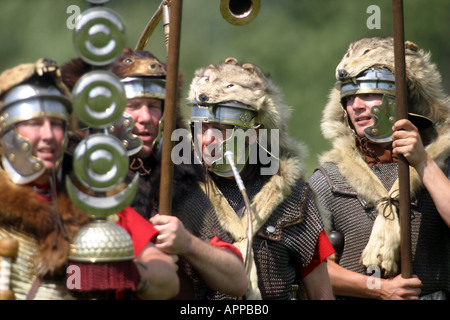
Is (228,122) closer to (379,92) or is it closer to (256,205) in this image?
(256,205)

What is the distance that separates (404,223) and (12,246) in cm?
206

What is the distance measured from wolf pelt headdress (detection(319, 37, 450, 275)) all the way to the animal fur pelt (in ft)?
6.80

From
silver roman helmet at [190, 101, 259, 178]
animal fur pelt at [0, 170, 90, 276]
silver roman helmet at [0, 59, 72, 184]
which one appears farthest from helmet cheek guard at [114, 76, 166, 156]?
animal fur pelt at [0, 170, 90, 276]

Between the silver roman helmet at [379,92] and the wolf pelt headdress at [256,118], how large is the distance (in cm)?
46

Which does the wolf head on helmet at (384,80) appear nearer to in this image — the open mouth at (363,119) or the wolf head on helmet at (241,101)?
the open mouth at (363,119)

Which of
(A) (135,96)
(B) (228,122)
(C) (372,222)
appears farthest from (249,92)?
(C) (372,222)

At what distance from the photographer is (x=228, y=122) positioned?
14.9 feet

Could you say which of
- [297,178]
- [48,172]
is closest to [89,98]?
[48,172]

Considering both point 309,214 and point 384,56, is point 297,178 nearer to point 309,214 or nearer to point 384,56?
point 309,214

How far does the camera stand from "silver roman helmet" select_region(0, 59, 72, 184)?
3211 mm

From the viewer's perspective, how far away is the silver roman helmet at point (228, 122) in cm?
448

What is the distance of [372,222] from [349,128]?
608mm
